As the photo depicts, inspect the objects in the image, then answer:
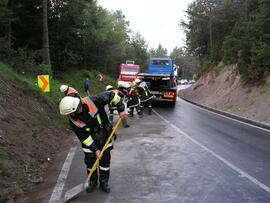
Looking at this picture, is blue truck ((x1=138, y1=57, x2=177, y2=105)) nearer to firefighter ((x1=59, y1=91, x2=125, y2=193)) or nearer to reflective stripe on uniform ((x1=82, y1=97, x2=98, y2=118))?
firefighter ((x1=59, y1=91, x2=125, y2=193))

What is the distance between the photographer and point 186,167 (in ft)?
19.2

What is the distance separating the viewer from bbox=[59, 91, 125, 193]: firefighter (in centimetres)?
437

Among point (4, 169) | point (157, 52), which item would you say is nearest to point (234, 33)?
point (4, 169)

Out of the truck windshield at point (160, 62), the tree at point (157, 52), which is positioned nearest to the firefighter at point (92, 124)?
the truck windshield at point (160, 62)

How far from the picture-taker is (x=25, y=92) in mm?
10562

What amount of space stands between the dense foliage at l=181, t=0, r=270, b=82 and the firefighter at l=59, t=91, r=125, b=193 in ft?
42.3

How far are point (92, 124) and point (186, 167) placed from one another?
2292mm

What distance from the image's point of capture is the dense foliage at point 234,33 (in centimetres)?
1581

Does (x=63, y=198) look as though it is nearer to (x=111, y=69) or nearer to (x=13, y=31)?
(x=13, y=31)

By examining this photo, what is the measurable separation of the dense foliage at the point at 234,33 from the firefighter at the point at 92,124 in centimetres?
1291

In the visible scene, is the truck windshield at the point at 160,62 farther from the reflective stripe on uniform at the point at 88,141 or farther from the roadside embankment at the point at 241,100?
the reflective stripe on uniform at the point at 88,141

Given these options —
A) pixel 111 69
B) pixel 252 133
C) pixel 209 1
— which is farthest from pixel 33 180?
pixel 111 69

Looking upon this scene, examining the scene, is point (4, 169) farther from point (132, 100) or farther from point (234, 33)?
point (234, 33)

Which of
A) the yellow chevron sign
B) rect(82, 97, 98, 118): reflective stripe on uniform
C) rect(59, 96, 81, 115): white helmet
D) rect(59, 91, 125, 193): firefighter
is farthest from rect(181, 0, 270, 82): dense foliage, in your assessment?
rect(59, 96, 81, 115): white helmet
